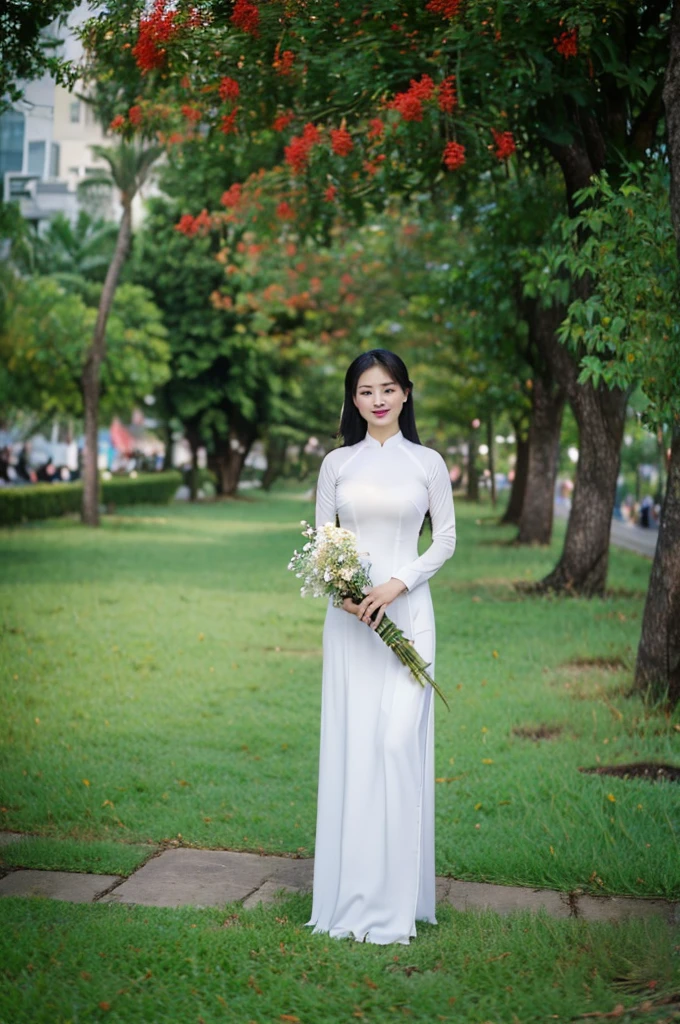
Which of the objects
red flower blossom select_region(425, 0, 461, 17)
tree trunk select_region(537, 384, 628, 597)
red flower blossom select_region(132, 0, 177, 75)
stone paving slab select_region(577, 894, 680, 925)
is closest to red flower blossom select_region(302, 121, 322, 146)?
red flower blossom select_region(132, 0, 177, 75)

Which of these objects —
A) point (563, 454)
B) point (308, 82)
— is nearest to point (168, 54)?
point (308, 82)

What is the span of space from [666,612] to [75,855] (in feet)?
15.4

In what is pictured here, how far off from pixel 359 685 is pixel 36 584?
1358cm

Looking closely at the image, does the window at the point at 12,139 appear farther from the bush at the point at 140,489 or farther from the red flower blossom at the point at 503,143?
the bush at the point at 140,489

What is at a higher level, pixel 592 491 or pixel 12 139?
pixel 12 139

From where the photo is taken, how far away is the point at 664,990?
14.2 ft

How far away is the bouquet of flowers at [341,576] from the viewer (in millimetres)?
4703

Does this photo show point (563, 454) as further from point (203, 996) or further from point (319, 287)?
point (203, 996)

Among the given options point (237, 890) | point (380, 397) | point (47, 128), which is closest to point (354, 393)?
point (380, 397)

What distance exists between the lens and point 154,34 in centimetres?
612

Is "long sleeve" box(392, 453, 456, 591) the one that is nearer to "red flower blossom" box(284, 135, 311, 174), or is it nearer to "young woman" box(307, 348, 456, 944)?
"young woman" box(307, 348, 456, 944)

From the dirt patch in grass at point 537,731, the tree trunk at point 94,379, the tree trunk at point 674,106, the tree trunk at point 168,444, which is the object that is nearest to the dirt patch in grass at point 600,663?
the dirt patch in grass at point 537,731

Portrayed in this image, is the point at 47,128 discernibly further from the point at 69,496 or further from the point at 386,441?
the point at 69,496

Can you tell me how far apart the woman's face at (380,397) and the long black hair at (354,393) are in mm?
19
